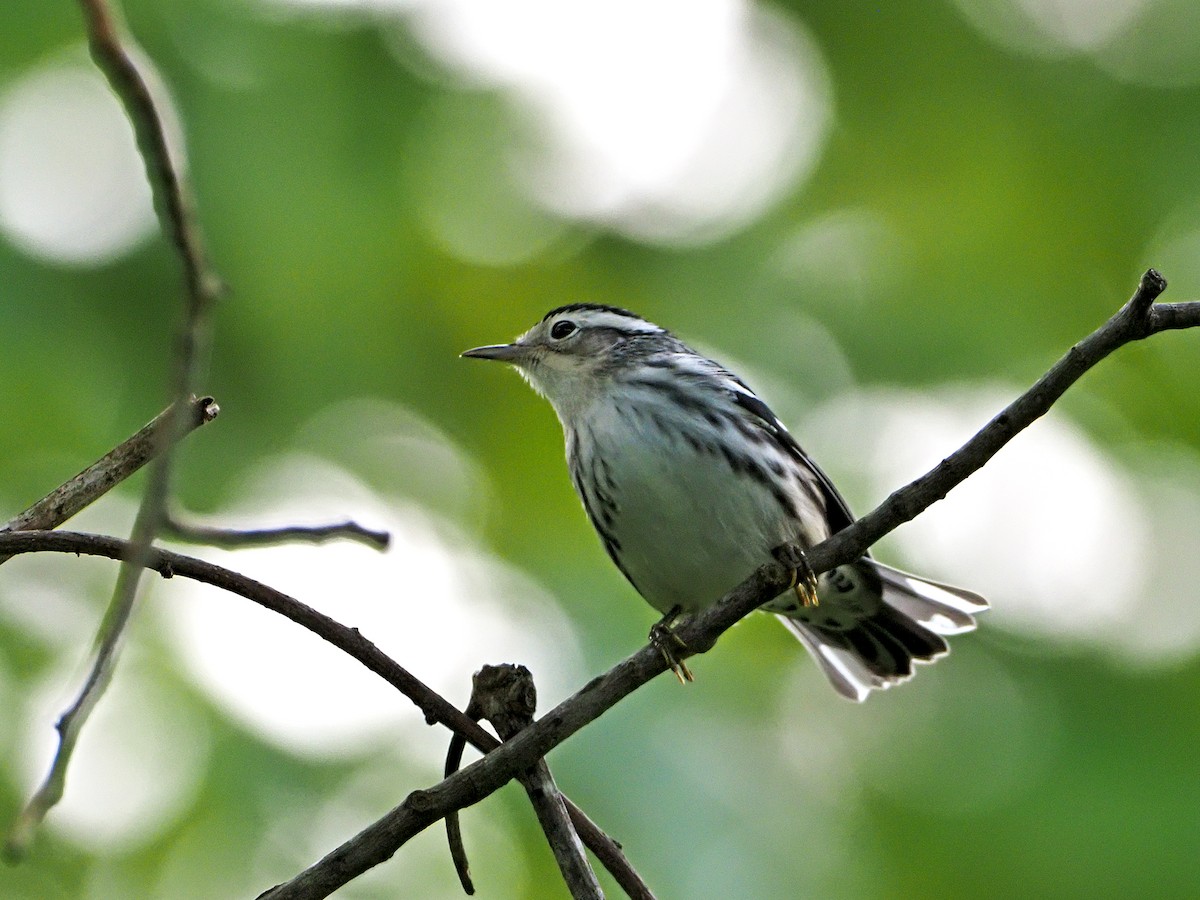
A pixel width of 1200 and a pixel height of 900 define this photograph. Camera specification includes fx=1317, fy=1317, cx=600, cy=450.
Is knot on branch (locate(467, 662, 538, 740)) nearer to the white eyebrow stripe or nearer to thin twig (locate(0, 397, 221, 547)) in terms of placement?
thin twig (locate(0, 397, 221, 547))

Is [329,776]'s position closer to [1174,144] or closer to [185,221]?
[185,221]

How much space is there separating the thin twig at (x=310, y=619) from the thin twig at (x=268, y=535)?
0.05 meters

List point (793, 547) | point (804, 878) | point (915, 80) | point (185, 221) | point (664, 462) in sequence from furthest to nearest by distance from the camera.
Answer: point (915, 80) → point (804, 878) → point (664, 462) → point (793, 547) → point (185, 221)

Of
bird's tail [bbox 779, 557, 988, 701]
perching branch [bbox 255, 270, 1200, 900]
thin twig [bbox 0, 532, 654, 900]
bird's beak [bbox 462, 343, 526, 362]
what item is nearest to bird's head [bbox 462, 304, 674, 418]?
bird's beak [bbox 462, 343, 526, 362]

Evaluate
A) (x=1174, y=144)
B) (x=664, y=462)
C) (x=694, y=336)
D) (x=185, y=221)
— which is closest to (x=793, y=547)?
(x=664, y=462)

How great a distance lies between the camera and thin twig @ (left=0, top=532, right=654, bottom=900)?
5.57 feet

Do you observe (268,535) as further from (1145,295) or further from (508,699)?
(1145,295)

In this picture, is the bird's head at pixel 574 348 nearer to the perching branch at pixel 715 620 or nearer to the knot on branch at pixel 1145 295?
the perching branch at pixel 715 620

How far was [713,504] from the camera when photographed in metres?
4.30

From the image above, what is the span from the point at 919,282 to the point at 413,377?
271 cm

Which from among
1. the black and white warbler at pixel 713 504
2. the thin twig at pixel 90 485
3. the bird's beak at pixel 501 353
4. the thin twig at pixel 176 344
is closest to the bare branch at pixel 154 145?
the thin twig at pixel 176 344

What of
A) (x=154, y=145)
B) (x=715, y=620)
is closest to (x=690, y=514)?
(x=715, y=620)

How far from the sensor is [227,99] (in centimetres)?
654

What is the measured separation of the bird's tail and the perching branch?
99.8 inches
